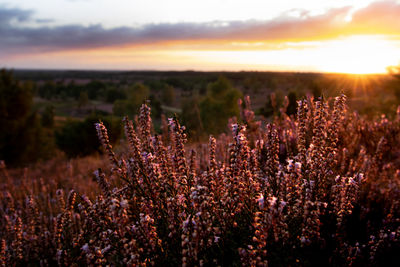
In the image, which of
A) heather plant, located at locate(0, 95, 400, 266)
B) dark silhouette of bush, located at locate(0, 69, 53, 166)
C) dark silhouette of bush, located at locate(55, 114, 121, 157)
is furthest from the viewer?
dark silhouette of bush, located at locate(55, 114, 121, 157)

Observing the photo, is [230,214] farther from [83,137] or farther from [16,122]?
[83,137]

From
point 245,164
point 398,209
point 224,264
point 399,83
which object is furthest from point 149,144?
point 399,83

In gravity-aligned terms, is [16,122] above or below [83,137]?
above

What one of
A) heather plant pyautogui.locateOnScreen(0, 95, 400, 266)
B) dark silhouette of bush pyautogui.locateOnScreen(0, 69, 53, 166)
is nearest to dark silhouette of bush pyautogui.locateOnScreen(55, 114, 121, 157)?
dark silhouette of bush pyautogui.locateOnScreen(0, 69, 53, 166)

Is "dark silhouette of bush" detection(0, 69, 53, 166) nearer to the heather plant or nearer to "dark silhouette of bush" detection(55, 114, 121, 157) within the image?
"dark silhouette of bush" detection(55, 114, 121, 157)

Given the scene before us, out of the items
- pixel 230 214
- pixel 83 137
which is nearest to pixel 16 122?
pixel 83 137

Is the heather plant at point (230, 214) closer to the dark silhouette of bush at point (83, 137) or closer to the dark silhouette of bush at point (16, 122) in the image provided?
the dark silhouette of bush at point (16, 122)

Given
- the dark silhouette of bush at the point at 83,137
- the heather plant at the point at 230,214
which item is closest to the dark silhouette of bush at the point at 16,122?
the dark silhouette of bush at the point at 83,137

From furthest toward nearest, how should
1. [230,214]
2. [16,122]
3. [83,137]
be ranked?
[83,137] < [16,122] < [230,214]

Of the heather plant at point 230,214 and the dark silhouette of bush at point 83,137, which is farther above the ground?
the heather plant at point 230,214

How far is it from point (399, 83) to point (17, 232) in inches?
659

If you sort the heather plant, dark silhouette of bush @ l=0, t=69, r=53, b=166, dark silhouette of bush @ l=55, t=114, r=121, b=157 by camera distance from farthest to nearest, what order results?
1. dark silhouette of bush @ l=55, t=114, r=121, b=157
2. dark silhouette of bush @ l=0, t=69, r=53, b=166
3. the heather plant

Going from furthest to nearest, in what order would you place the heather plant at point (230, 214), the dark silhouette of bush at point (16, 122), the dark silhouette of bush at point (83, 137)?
the dark silhouette of bush at point (83, 137)
the dark silhouette of bush at point (16, 122)
the heather plant at point (230, 214)

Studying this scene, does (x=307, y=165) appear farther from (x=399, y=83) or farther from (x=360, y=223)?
(x=399, y=83)
